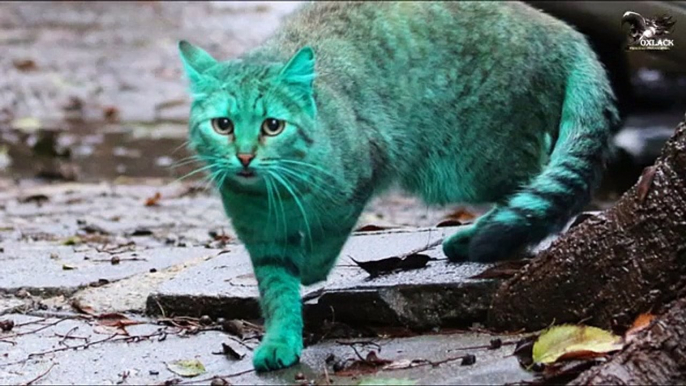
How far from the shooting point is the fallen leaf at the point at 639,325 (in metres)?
3.11

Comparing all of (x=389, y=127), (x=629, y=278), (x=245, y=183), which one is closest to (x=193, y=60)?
(x=245, y=183)

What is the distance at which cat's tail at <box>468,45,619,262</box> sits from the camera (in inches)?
149

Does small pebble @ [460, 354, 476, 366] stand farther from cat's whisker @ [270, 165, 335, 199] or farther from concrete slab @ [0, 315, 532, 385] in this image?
cat's whisker @ [270, 165, 335, 199]

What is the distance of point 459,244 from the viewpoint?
4.28 m

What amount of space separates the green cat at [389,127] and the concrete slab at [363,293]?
141 mm

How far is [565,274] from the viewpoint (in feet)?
11.3

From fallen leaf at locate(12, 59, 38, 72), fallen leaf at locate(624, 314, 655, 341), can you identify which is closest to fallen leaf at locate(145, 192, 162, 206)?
fallen leaf at locate(624, 314, 655, 341)

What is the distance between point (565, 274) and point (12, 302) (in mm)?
2153

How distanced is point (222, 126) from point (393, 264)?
3.03 ft

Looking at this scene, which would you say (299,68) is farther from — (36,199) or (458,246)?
(36,199)

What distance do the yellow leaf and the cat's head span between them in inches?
36.9

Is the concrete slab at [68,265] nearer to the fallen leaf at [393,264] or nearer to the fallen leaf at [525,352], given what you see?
the fallen leaf at [393,264]

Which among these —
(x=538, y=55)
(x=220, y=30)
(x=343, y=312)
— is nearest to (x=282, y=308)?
(x=343, y=312)

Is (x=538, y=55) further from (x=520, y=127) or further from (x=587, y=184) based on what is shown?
(x=587, y=184)
